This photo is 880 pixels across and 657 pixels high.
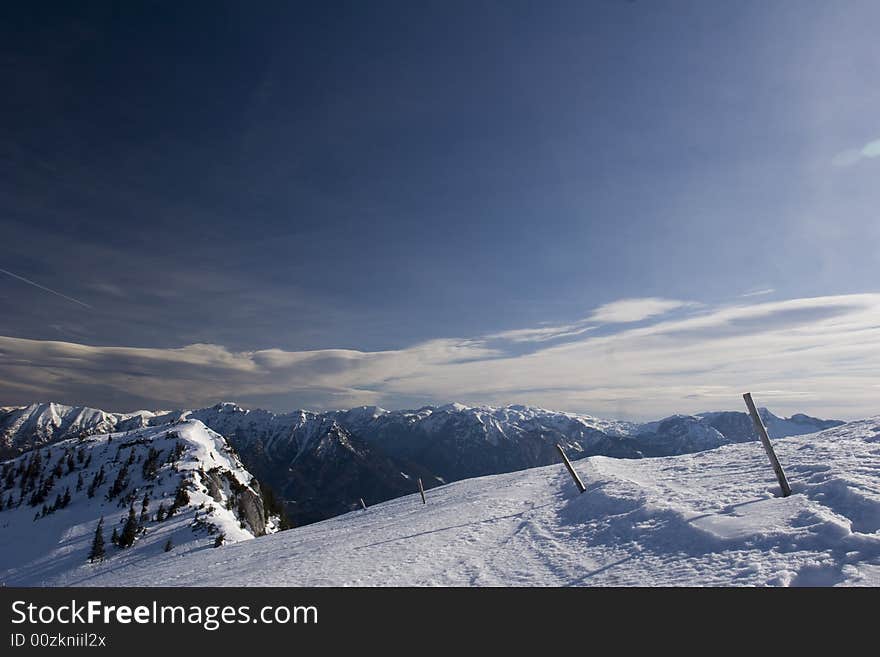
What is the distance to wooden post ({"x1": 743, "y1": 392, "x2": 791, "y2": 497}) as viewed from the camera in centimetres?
1316

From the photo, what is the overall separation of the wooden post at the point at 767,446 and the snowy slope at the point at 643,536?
46 cm

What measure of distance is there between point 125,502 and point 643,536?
124909 millimetres

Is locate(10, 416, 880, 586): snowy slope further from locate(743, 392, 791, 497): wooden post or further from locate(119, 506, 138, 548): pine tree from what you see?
locate(119, 506, 138, 548): pine tree

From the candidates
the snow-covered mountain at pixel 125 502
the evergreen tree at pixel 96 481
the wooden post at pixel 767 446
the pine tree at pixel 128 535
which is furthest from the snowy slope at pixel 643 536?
the evergreen tree at pixel 96 481

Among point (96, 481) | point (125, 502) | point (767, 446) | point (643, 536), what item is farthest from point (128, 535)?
point (767, 446)

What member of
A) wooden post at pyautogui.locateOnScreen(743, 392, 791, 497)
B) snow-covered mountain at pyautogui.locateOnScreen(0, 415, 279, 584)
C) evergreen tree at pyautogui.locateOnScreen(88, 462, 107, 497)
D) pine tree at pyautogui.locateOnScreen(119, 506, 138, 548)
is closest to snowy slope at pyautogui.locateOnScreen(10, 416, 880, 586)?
wooden post at pyautogui.locateOnScreen(743, 392, 791, 497)

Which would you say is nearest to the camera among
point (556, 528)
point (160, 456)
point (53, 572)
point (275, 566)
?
point (556, 528)

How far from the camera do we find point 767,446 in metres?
14.1

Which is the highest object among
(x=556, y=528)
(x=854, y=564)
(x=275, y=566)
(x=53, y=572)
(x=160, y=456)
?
(x=854, y=564)
